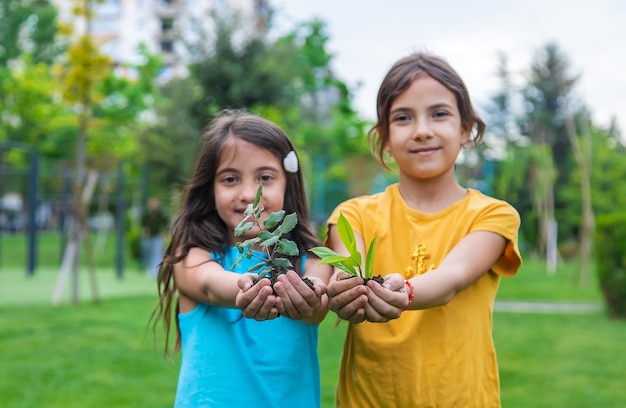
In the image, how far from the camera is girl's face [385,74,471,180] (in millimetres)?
2074

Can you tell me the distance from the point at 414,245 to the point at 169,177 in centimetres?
2202

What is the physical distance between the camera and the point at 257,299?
165cm

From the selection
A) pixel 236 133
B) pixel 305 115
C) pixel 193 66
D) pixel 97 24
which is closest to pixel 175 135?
pixel 305 115

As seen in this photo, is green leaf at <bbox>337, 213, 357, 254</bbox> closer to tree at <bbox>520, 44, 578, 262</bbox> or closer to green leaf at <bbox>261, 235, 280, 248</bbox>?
green leaf at <bbox>261, 235, 280, 248</bbox>

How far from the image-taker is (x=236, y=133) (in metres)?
2.21

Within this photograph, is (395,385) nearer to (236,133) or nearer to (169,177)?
(236,133)

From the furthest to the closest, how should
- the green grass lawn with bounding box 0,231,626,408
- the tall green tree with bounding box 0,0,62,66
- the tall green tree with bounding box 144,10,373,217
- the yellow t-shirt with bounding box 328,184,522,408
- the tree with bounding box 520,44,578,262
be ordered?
the tall green tree with bounding box 0,0,62,66 → the tree with bounding box 520,44,578,262 → the tall green tree with bounding box 144,10,373,217 → the green grass lawn with bounding box 0,231,626,408 → the yellow t-shirt with bounding box 328,184,522,408

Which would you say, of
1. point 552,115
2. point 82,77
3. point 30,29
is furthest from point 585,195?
point 30,29

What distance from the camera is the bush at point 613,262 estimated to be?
9.28 m

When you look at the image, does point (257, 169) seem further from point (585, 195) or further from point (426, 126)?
point (585, 195)

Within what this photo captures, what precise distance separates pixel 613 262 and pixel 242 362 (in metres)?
8.21

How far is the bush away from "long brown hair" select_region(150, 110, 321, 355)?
7.90 meters

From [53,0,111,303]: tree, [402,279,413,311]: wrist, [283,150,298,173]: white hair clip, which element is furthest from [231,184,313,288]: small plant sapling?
[53,0,111,303]: tree

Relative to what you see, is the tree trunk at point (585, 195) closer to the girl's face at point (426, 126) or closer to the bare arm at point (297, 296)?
the girl's face at point (426, 126)
